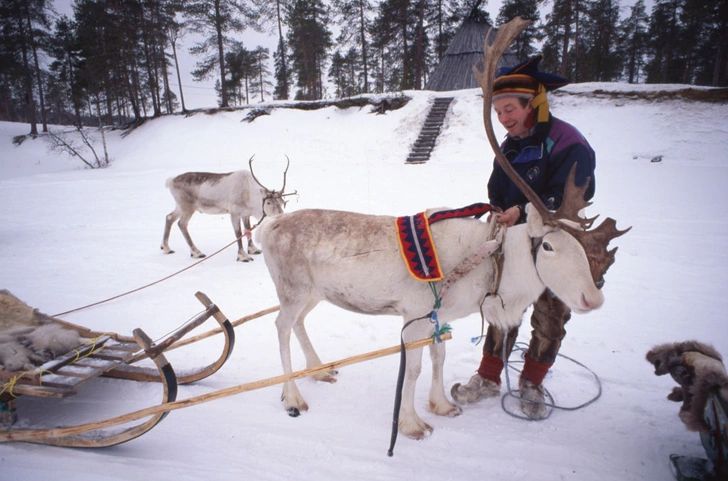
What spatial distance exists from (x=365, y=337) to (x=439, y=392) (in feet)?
4.43

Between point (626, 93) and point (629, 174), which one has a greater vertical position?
point (626, 93)

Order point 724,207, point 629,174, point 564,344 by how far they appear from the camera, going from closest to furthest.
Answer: point 564,344 → point 724,207 → point 629,174

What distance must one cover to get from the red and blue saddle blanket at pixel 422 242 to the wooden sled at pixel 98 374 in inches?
70.1

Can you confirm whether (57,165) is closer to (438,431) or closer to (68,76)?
(68,76)

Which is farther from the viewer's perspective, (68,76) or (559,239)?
(68,76)

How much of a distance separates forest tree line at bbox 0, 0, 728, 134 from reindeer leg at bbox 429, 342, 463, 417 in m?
25.1

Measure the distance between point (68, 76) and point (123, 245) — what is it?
3679 centimetres

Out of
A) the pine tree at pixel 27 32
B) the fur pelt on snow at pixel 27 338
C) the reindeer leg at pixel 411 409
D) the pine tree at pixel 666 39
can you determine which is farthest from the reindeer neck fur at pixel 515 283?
the pine tree at pixel 666 39

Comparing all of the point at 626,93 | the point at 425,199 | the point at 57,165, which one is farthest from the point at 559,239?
the point at 57,165

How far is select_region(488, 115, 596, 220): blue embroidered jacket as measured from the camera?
2.30m

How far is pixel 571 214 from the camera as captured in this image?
6.86ft

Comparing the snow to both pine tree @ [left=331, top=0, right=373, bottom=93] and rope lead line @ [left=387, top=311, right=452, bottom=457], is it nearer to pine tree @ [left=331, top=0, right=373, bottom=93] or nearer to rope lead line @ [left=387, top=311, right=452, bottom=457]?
rope lead line @ [left=387, top=311, right=452, bottom=457]

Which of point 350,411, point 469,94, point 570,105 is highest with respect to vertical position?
point 469,94

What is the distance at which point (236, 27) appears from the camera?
84.8 feet
